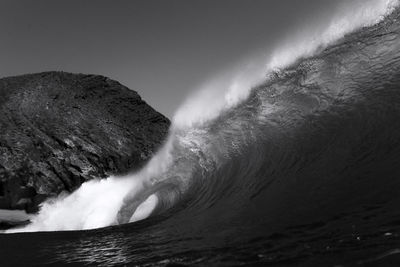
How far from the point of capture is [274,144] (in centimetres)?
1167

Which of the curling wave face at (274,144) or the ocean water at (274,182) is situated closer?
the ocean water at (274,182)

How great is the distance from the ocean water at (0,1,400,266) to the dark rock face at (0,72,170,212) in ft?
4.91

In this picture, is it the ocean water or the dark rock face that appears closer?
the ocean water

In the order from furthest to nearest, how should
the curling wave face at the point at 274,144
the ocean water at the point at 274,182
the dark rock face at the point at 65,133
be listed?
the dark rock face at the point at 65,133 → the curling wave face at the point at 274,144 → the ocean water at the point at 274,182

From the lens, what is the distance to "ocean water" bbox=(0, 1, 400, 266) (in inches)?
193

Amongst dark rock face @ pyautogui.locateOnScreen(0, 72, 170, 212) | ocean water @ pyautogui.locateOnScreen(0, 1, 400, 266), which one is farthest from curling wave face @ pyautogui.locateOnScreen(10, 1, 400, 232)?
dark rock face @ pyautogui.locateOnScreen(0, 72, 170, 212)

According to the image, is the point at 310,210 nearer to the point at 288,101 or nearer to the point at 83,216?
the point at 288,101

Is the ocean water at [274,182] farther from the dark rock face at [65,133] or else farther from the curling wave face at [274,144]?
the dark rock face at [65,133]

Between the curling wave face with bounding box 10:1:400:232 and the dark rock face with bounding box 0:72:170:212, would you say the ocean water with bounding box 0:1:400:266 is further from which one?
the dark rock face with bounding box 0:72:170:212

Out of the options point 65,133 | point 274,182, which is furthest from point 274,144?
point 65,133

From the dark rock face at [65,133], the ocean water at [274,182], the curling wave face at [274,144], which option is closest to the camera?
the ocean water at [274,182]

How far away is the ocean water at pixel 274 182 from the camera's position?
4891mm

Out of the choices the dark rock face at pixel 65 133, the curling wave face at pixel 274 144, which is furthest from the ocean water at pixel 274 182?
the dark rock face at pixel 65 133

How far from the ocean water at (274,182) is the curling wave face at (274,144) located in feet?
0.19
